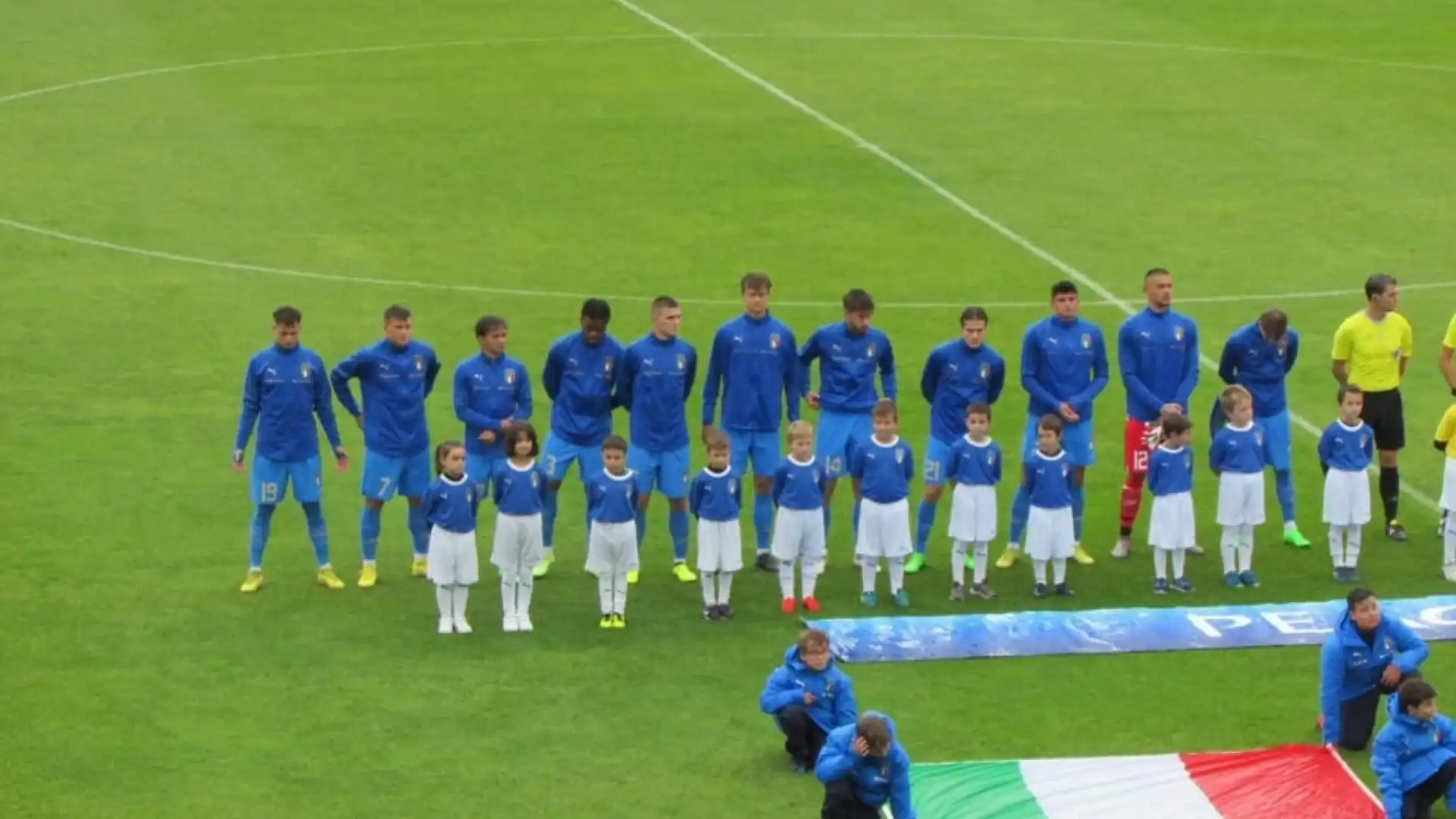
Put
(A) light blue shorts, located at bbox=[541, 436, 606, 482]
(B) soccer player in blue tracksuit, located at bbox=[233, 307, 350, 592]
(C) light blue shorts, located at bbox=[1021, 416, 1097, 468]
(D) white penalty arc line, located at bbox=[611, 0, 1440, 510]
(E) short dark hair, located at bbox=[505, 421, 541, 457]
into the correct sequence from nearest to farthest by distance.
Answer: (E) short dark hair, located at bbox=[505, 421, 541, 457] < (B) soccer player in blue tracksuit, located at bbox=[233, 307, 350, 592] < (A) light blue shorts, located at bbox=[541, 436, 606, 482] < (C) light blue shorts, located at bbox=[1021, 416, 1097, 468] < (D) white penalty arc line, located at bbox=[611, 0, 1440, 510]

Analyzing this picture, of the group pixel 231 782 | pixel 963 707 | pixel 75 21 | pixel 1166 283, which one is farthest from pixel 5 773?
pixel 75 21

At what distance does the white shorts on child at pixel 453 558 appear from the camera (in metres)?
17.2

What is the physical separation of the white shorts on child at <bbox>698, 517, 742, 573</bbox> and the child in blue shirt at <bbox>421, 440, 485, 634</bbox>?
62.3 inches

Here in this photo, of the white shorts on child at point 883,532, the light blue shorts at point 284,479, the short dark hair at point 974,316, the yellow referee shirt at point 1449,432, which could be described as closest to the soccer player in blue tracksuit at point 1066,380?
the short dark hair at point 974,316

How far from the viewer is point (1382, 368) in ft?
63.3

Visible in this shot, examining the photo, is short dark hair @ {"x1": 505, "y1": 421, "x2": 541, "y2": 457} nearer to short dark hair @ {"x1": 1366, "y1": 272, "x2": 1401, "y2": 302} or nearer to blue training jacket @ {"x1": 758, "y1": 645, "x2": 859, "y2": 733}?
blue training jacket @ {"x1": 758, "y1": 645, "x2": 859, "y2": 733}

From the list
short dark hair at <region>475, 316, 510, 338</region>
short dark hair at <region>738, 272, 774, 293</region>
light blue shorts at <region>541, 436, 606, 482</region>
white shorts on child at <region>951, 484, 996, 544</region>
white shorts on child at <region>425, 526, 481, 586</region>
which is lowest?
white shorts on child at <region>425, 526, 481, 586</region>

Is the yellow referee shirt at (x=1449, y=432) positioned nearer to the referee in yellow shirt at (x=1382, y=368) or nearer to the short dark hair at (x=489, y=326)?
the referee in yellow shirt at (x=1382, y=368)

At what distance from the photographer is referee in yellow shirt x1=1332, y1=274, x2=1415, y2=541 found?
1925cm

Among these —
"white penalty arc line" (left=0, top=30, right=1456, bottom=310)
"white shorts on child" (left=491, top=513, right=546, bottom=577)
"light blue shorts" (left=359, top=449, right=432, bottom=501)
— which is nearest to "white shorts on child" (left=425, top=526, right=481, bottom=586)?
"white shorts on child" (left=491, top=513, right=546, bottom=577)

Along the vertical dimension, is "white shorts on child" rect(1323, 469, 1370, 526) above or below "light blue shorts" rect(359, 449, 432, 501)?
below

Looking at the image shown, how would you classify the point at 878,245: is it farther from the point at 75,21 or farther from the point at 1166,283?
the point at 75,21

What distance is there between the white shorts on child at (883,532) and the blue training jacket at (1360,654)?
355 centimetres

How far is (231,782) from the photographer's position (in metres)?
14.8
